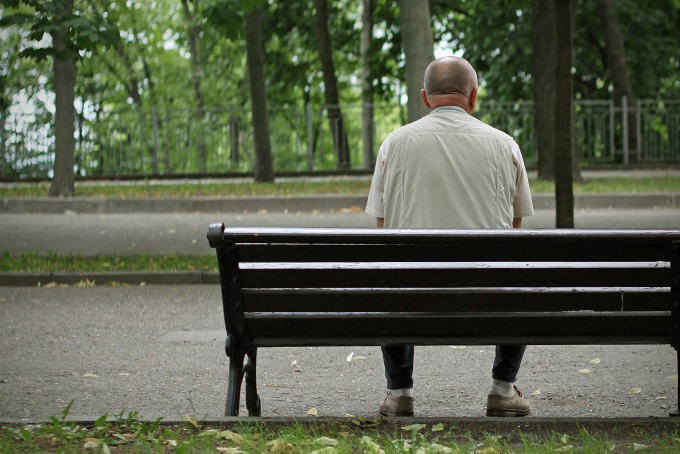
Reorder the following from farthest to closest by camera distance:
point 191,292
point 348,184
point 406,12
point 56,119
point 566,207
A: 1. point 348,184
2. point 56,119
3. point 406,12
4. point 566,207
5. point 191,292

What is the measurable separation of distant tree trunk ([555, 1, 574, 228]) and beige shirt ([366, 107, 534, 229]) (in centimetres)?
687

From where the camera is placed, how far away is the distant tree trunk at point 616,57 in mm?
29406

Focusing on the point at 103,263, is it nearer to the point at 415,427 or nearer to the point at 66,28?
the point at 66,28

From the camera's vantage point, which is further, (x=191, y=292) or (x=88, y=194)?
(x=88, y=194)

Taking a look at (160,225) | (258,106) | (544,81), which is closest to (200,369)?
(160,225)

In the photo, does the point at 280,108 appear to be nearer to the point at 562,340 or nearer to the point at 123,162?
the point at 123,162

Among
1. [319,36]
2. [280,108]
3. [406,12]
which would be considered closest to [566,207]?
[406,12]

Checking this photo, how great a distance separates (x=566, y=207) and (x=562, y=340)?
281 inches

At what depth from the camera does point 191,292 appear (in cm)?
1011

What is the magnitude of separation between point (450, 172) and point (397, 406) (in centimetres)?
109

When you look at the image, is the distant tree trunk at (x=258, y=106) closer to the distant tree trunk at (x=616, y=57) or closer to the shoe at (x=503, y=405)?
the distant tree trunk at (x=616, y=57)

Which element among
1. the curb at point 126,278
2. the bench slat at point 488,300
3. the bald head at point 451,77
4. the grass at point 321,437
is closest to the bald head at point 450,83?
the bald head at point 451,77

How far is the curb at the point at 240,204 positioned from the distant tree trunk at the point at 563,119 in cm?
576

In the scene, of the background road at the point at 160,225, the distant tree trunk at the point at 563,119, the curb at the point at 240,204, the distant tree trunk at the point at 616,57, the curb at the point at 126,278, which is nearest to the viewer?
the curb at the point at 126,278
